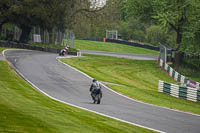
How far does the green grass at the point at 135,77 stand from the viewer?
26.6m

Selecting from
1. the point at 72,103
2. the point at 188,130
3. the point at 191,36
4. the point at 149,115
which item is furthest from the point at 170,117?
the point at 191,36

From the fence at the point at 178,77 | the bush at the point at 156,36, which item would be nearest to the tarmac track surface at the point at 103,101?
the fence at the point at 178,77

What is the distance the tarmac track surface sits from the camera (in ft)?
59.3

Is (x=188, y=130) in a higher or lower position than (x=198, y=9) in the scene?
lower

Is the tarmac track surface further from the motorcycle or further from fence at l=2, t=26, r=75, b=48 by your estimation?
fence at l=2, t=26, r=75, b=48

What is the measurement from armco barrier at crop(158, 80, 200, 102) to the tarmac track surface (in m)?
4.79

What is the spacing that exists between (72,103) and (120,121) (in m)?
4.93

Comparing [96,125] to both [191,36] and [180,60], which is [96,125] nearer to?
[191,36]

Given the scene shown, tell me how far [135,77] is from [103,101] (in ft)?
54.5

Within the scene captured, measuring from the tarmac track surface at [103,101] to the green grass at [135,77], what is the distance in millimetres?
1765

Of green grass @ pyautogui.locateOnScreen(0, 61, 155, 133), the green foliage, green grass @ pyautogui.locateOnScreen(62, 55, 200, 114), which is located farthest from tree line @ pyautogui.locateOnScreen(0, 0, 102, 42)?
green grass @ pyautogui.locateOnScreen(0, 61, 155, 133)

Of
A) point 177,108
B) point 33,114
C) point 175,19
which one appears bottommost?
point 177,108

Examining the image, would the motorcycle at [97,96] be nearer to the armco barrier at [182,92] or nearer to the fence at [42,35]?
the armco barrier at [182,92]

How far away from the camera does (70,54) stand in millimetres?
54875
